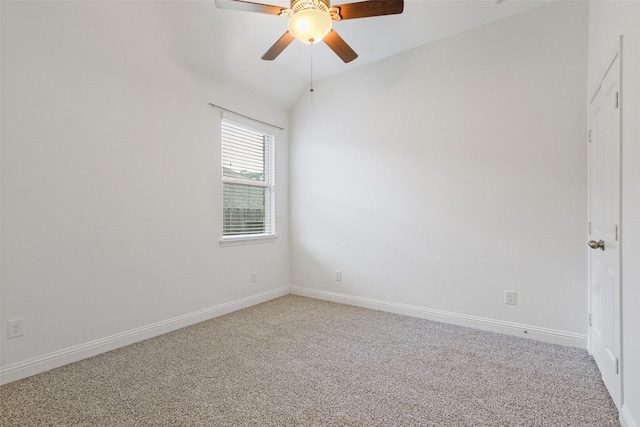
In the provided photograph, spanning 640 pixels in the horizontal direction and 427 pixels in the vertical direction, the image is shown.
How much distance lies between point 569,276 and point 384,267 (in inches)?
65.5

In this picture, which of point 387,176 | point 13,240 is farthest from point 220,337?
point 387,176

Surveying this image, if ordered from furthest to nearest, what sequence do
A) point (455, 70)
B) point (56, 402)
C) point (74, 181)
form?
point (455, 70)
point (74, 181)
point (56, 402)

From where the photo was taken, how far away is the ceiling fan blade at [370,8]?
201cm

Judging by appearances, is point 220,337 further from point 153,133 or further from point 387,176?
point 387,176

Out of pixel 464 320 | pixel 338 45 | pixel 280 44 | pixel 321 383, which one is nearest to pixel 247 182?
pixel 280 44

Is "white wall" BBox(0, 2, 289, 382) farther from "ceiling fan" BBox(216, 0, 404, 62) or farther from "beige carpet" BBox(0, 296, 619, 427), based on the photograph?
"ceiling fan" BBox(216, 0, 404, 62)

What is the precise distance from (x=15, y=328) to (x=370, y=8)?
313 centimetres

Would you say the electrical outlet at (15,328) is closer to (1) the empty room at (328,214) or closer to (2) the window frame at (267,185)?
(1) the empty room at (328,214)

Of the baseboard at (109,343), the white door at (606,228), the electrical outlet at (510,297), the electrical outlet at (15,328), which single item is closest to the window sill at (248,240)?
the baseboard at (109,343)

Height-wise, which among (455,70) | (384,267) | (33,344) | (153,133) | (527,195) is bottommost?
(33,344)

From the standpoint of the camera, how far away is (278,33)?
3248 mm

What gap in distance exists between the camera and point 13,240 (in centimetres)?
217

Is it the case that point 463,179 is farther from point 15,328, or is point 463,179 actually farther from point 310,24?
point 15,328

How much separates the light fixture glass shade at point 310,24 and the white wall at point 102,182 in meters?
1.30
